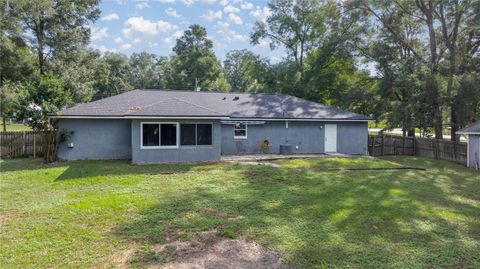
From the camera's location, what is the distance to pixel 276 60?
33.0 meters

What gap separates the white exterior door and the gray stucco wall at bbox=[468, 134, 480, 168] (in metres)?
7.07

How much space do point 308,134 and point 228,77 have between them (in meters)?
40.3

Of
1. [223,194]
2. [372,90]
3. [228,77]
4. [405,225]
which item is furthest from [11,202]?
[228,77]

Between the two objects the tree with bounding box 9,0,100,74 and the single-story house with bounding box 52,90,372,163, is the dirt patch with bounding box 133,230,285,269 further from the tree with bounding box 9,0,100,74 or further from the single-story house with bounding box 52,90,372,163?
the tree with bounding box 9,0,100,74

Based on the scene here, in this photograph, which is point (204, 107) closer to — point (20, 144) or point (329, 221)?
point (20, 144)

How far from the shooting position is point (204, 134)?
15.3 metres

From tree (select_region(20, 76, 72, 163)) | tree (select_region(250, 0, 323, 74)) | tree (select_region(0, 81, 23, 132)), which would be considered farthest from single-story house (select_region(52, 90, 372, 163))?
tree (select_region(250, 0, 323, 74))

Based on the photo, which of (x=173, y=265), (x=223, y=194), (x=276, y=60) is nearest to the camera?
(x=173, y=265)

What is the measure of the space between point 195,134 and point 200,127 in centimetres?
41

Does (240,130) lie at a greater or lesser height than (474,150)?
greater

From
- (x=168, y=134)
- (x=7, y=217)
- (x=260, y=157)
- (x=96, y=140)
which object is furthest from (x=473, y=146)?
(x=7, y=217)

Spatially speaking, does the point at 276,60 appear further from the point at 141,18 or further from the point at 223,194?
the point at 223,194

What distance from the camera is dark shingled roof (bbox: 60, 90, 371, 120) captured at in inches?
595

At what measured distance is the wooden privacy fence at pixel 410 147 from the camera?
1992 centimetres
